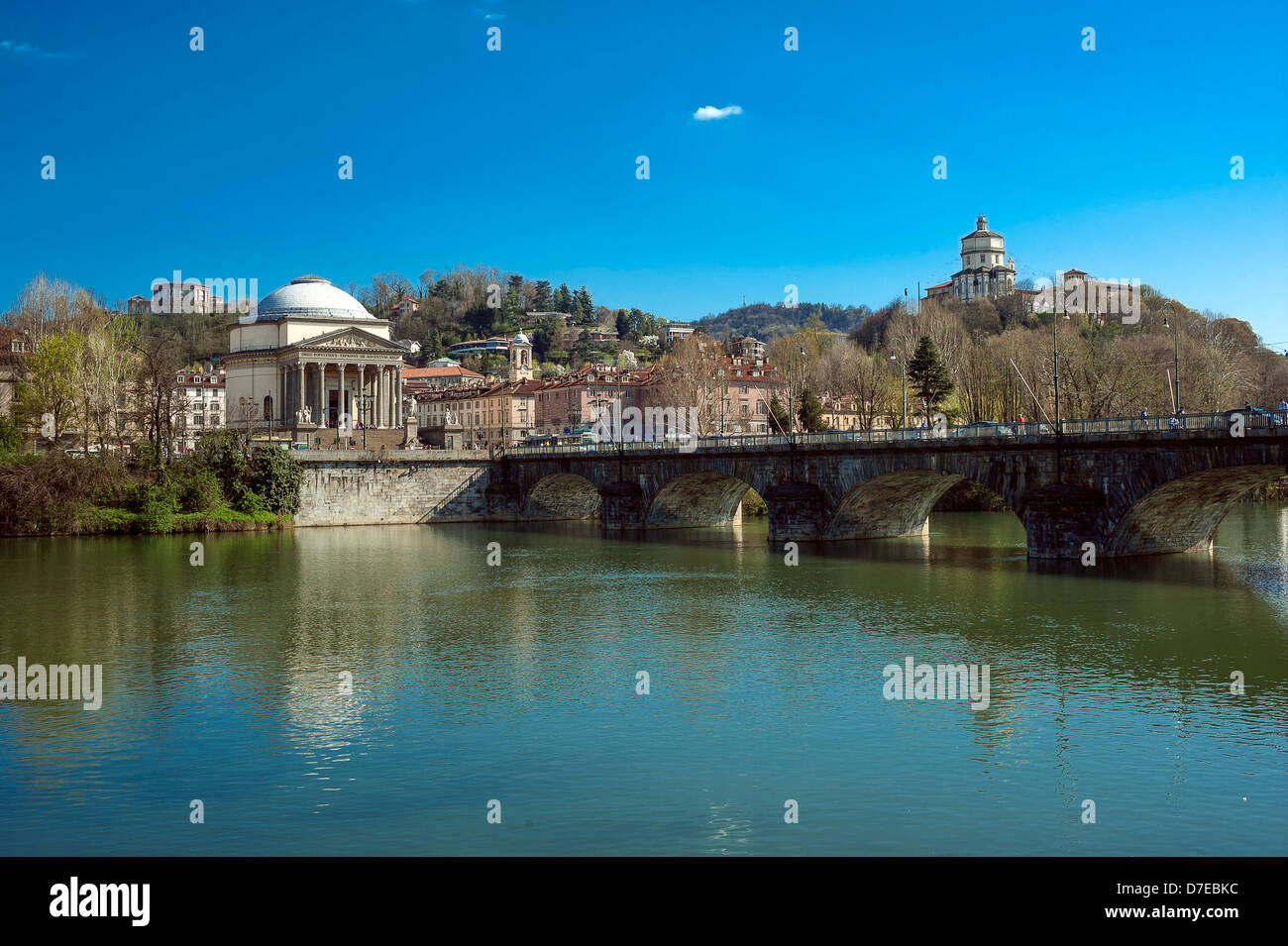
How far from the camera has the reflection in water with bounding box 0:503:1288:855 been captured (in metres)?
14.4

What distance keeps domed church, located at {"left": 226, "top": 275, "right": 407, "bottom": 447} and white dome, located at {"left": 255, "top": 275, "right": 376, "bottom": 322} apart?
93 mm

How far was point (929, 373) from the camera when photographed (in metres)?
78.7

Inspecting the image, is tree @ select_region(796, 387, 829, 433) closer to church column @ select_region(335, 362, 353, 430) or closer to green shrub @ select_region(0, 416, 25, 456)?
church column @ select_region(335, 362, 353, 430)

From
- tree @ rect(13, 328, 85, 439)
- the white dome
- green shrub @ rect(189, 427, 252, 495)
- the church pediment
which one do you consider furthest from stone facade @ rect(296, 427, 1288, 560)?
the white dome

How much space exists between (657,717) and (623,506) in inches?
1717

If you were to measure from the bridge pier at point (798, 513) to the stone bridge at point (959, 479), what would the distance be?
0.17 feet

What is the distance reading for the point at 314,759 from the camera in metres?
17.4

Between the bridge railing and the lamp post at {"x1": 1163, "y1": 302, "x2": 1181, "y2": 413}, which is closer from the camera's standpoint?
the bridge railing

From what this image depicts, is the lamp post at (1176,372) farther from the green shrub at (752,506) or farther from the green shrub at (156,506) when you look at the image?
the green shrub at (156,506)

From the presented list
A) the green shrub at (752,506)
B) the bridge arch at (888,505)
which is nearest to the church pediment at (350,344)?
the green shrub at (752,506)

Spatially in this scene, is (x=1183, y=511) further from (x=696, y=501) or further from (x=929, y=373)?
(x=929, y=373)

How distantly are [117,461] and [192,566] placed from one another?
73.0 feet

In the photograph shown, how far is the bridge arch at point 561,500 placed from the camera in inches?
2906
